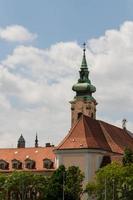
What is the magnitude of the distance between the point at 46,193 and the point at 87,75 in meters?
53.4

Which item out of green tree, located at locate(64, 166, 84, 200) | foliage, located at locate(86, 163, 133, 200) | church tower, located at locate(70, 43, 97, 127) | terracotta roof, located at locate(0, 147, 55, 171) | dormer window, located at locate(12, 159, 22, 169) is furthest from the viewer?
church tower, located at locate(70, 43, 97, 127)

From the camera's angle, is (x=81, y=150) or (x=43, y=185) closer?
(x=43, y=185)

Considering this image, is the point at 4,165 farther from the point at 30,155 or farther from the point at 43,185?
the point at 43,185

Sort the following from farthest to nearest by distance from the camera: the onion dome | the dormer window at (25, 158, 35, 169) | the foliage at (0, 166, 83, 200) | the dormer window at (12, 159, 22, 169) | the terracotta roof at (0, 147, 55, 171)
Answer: the onion dome < the dormer window at (12, 159, 22, 169) < the dormer window at (25, 158, 35, 169) < the terracotta roof at (0, 147, 55, 171) < the foliage at (0, 166, 83, 200)

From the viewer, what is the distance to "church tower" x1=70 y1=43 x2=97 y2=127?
141750mm

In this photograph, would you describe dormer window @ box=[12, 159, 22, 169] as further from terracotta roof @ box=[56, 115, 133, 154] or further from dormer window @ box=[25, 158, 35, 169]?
terracotta roof @ box=[56, 115, 133, 154]

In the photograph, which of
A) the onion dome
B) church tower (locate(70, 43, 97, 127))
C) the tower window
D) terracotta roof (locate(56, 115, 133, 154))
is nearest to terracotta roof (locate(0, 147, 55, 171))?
terracotta roof (locate(56, 115, 133, 154))

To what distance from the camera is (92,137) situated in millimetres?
113250

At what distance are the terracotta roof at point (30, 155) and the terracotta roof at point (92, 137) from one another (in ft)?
36.1

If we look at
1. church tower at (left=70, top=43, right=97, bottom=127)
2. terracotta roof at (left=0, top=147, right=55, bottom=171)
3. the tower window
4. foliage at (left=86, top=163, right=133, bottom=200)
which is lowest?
foliage at (left=86, top=163, right=133, bottom=200)

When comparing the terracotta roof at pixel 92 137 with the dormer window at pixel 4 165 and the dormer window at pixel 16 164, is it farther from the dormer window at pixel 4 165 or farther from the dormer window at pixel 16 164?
the dormer window at pixel 4 165

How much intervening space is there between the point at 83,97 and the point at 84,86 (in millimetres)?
2673

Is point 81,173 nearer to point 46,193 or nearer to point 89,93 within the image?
point 46,193

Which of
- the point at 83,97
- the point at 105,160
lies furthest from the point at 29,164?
the point at 83,97
